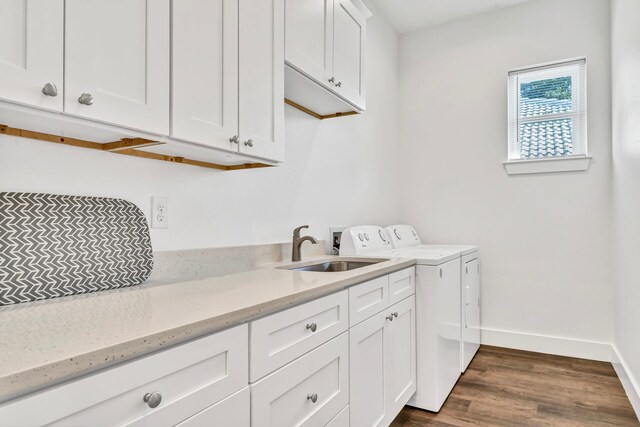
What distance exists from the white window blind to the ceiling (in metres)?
0.61

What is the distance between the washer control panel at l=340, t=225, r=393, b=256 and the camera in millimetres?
2453

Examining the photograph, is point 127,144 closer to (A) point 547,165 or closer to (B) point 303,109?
(B) point 303,109

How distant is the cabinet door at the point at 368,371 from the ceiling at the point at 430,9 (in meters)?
2.70

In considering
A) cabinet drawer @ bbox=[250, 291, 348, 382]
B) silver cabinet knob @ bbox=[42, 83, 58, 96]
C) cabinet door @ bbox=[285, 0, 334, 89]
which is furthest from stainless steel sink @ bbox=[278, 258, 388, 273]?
silver cabinet knob @ bbox=[42, 83, 58, 96]

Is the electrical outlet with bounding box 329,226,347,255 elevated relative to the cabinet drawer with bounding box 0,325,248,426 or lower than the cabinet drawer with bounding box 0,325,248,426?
elevated

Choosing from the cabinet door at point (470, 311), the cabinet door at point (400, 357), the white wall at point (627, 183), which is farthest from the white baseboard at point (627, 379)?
the cabinet door at point (400, 357)

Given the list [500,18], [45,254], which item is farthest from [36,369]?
[500,18]

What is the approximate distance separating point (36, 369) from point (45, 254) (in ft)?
2.09

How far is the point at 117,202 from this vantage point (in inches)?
51.7

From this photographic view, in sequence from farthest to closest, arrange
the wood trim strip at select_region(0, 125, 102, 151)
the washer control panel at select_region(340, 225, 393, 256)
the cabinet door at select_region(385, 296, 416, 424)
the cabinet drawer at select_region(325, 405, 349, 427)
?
the washer control panel at select_region(340, 225, 393, 256)
the cabinet door at select_region(385, 296, 416, 424)
the cabinet drawer at select_region(325, 405, 349, 427)
the wood trim strip at select_region(0, 125, 102, 151)

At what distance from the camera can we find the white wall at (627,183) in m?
2.05

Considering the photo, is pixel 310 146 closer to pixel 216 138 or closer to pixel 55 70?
pixel 216 138

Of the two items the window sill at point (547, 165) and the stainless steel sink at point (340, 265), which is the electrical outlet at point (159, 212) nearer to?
the stainless steel sink at point (340, 265)

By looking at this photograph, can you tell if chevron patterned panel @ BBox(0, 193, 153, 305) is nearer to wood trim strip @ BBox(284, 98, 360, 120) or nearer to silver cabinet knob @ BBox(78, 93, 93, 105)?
silver cabinet knob @ BBox(78, 93, 93, 105)
